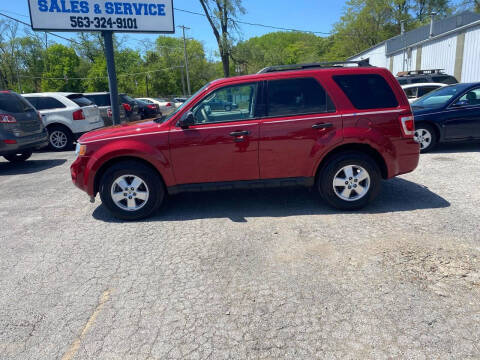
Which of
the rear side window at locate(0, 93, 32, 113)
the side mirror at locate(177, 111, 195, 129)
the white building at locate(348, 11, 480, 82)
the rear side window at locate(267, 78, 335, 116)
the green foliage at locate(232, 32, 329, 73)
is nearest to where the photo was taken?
the side mirror at locate(177, 111, 195, 129)

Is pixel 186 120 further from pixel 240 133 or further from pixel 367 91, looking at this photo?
pixel 367 91

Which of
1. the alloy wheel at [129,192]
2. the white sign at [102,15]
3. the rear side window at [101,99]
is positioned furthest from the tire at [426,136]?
the rear side window at [101,99]

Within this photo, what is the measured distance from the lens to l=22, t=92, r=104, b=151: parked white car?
35.0 ft

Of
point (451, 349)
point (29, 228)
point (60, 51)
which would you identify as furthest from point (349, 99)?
point (60, 51)

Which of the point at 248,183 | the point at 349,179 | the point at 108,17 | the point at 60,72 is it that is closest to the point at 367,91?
the point at 349,179

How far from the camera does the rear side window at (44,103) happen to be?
1077 centimetres

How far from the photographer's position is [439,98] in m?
8.12

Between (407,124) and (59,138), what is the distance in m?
10.1

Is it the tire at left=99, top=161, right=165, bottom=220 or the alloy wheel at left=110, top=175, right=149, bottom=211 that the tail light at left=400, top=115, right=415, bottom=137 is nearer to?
the tire at left=99, top=161, right=165, bottom=220

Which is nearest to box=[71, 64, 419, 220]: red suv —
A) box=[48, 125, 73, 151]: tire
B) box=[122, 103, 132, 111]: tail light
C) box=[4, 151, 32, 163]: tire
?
box=[4, 151, 32, 163]: tire

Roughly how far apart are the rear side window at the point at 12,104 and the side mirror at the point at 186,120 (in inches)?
225

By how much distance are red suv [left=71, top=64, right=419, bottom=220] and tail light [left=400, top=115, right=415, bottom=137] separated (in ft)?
0.04

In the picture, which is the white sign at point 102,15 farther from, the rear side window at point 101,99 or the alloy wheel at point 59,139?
the alloy wheel at point 59,139

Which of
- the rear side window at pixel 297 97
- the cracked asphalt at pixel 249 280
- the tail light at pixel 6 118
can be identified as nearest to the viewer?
the cracked asphalt at pixel 249 280
